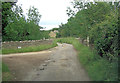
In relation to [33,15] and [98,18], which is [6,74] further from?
[33,15]

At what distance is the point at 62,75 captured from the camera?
198 inches

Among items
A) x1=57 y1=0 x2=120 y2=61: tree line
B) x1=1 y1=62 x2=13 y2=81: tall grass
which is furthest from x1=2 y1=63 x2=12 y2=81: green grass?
x1=57 y1=0 x2=120 y2=61: tree line

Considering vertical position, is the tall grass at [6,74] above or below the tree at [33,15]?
below

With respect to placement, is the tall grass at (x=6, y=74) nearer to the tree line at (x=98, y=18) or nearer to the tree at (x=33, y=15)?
the tree line at (x=98, y=18)

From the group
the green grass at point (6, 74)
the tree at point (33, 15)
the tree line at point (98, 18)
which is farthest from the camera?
the tree at point (33, 15)

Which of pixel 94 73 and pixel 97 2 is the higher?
pixel 97 2

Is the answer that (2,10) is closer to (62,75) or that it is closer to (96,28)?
(62,75)

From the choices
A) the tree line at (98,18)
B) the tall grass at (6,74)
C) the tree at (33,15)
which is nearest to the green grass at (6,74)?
the tall grass at (6,74)

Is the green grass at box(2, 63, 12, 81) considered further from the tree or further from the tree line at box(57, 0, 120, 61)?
the tree

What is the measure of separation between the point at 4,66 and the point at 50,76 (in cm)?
186

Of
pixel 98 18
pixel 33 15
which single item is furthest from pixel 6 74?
pixel 33 15

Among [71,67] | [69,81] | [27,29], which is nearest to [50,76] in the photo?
[69,81]

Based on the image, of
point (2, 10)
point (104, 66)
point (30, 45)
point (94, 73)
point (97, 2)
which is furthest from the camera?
point (30, 45)

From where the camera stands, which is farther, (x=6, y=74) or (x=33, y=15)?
(x=33, y=15)
